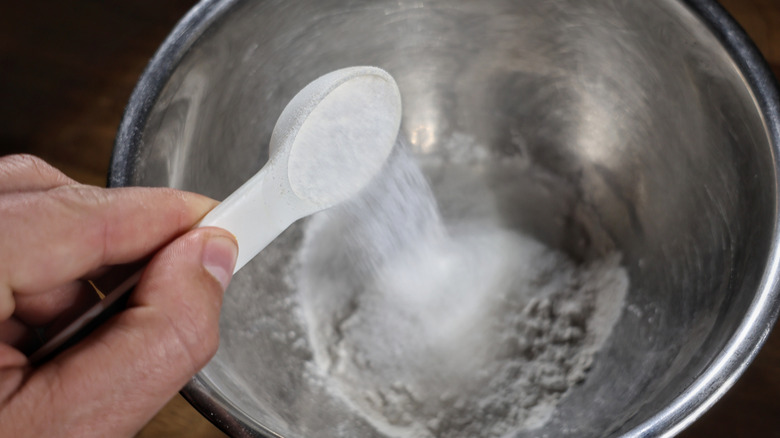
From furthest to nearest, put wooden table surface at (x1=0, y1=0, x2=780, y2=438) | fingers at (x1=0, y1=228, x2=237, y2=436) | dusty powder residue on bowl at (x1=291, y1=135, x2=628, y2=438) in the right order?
wooden table surface at (x1=0, y1=0, x2=780, y2=438)
dusty powder residue on bowl at (x1=291, y1=135, x2=628, y2=438)
fingers at (x1=0, y1=228, x2=237, y2=436)

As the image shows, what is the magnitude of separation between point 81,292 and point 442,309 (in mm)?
321

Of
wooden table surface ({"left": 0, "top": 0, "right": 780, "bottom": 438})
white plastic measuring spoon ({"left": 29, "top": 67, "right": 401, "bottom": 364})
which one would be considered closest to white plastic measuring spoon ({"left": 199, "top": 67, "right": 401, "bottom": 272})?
white plastic measuring spoon ({"left": 29, "top": 67, "right": 401, "bottom": 364})

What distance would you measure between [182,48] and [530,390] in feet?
1.27

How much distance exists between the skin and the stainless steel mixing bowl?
0.07 m

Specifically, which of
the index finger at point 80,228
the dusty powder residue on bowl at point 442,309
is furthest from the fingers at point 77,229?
the dusty powder residue on bowl at point 442,309

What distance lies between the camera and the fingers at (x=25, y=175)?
0.37m

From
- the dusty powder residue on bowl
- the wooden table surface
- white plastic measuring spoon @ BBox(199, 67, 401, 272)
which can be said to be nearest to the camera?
white plastic measuring spoon @ BBox(199, 67, 401, 272)

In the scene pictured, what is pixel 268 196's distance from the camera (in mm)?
411

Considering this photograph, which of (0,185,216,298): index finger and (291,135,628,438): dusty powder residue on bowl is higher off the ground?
(0,185,216,298): index finger

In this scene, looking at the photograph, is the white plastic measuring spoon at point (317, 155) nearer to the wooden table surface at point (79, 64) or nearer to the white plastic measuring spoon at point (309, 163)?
the white plastic measuring spoon at point (309, 163)

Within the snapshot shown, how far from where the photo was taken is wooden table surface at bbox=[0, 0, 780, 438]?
2.22 feet

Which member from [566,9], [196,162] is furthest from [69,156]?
[566,9]

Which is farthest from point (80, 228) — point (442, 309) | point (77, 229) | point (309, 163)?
point (442, 309)

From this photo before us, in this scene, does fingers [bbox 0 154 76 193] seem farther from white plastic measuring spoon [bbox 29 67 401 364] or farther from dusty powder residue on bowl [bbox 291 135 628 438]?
dusty powder residue on bowl [bbox 291 135 628 438]
